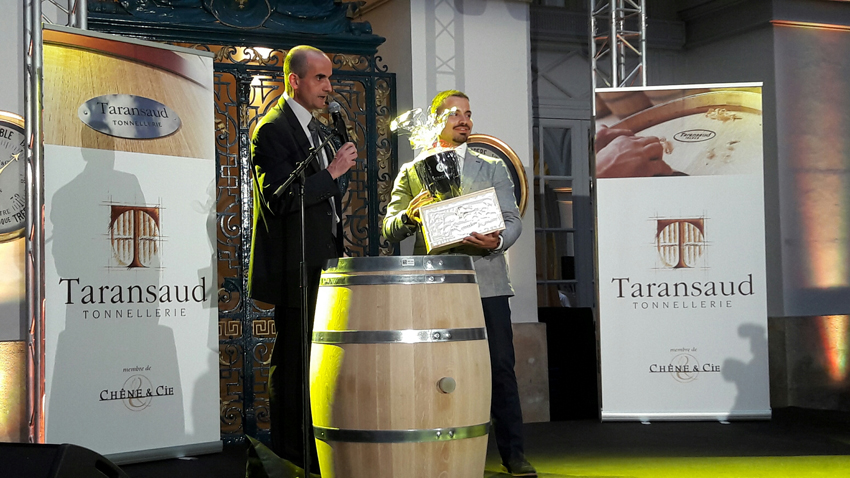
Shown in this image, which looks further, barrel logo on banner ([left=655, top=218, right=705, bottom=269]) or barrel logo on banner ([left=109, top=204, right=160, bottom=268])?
barrel logo on banner ([left=655, top=218, right=705, bottom=269])

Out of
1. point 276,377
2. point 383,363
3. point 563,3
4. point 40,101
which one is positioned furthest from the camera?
point 563,3

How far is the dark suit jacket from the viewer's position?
3.10 metres

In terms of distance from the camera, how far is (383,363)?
8.54ft

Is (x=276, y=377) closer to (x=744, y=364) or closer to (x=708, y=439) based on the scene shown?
(x=708, y=439)

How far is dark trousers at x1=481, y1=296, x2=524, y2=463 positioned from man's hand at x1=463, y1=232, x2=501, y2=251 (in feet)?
0.89

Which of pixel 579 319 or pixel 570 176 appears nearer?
pixel 579 319

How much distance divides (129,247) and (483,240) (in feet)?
5.76

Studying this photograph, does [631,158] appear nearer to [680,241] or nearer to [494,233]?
[680,241]

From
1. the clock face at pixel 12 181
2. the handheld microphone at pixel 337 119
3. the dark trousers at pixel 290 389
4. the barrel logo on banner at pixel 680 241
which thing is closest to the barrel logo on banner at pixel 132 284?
the clock face at pixel 12 181

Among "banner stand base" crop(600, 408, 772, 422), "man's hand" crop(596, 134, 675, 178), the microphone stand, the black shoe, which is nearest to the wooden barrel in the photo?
the microphone stand

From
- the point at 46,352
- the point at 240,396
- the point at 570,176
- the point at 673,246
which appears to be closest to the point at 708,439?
the point at 673,246

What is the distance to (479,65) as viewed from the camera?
18.1ft

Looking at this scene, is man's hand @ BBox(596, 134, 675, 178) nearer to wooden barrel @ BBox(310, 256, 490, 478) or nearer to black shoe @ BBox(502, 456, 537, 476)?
black shoe @ BBox(502, 456, 537, 476)

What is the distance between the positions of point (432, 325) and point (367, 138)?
115 inches
